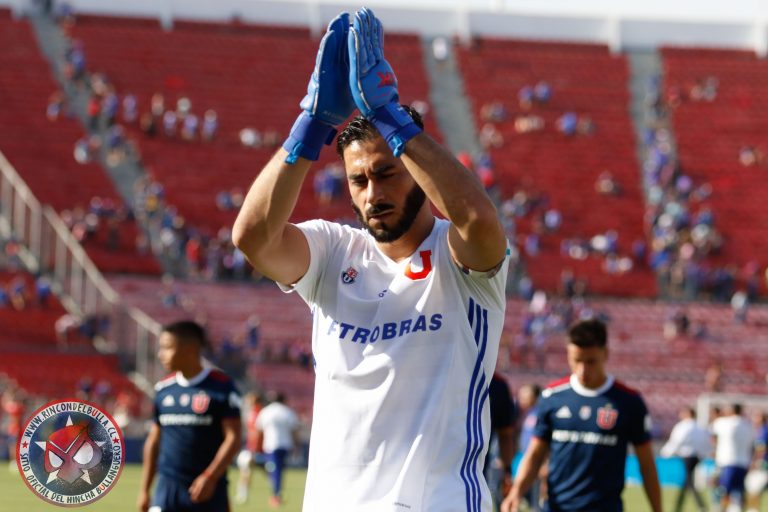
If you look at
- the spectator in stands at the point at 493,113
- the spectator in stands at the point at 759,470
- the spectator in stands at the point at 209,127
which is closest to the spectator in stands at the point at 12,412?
the spectator in stands at the point at 759,470

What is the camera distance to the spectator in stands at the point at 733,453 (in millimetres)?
19578

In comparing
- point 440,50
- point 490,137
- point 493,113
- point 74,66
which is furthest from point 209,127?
point 440,50

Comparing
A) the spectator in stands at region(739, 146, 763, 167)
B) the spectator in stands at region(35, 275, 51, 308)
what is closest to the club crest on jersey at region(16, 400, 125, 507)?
the spectator in stands at region(35, 275, 51, 308)

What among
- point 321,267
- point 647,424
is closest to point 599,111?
point 647,424

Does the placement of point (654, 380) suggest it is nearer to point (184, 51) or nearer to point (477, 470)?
point (184, 51)

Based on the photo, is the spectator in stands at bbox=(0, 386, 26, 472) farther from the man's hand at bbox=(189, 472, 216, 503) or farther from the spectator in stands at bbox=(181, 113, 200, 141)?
the man's hand at bbox=(189, 472, 216, 503)

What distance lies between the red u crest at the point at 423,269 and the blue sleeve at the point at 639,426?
522cm

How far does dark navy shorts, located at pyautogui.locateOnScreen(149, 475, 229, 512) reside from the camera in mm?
9289

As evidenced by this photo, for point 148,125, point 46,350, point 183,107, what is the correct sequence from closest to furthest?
point 46,350 < point 148,125 < point 183,107

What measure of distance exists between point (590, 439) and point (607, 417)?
0.18m

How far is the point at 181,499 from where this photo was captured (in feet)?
30.6

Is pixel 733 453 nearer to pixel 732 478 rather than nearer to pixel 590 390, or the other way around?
pixel 732 478

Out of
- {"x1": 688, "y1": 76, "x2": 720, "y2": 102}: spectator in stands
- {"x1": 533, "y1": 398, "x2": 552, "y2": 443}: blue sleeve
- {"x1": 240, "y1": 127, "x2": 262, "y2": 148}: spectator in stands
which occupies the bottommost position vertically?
{"x1": 533, "y1": 398, "x2": 552, "y2": 443}: blue sleeve

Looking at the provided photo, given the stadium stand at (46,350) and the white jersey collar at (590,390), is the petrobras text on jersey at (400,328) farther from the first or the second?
the stadium stand at (46,350)
